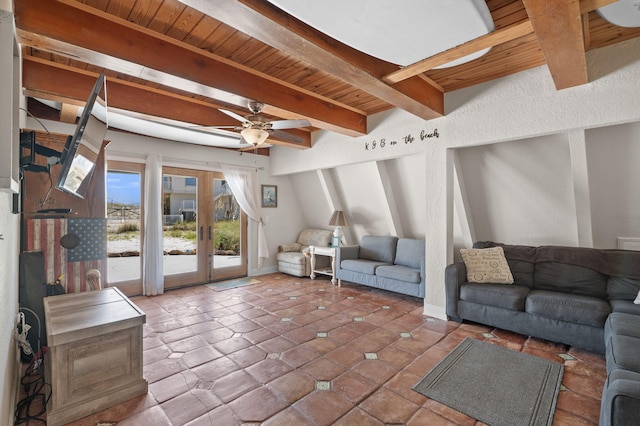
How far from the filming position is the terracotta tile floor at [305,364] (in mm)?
1967

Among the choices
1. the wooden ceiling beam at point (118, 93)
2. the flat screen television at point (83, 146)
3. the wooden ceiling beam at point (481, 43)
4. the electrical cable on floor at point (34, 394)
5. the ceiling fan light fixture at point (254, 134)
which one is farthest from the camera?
the ceiling fan light fixture at point (254, 134)

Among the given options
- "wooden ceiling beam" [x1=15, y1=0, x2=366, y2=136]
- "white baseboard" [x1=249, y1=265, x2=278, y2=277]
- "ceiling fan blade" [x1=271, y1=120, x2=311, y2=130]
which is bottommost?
"white baseboard" [x1=249, y1=265, x2=278, y2=277]

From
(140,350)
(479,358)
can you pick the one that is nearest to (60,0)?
(140,350)

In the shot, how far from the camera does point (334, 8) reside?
1.56 meters

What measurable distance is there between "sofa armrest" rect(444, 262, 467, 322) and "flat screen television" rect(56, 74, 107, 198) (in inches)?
140

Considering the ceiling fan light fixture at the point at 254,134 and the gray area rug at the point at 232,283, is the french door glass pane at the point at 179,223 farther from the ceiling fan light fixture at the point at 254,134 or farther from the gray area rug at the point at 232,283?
the ceiling fan light fixture at the point at 254,134

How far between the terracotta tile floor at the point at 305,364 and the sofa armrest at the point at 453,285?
0.15 m

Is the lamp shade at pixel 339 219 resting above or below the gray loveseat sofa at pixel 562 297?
above

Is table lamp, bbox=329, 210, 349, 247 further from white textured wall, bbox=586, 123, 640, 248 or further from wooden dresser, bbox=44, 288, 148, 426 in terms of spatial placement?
wooden dresser, bbox=44, 288, 148, 426

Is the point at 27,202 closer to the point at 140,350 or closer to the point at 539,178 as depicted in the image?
the point at 140,350

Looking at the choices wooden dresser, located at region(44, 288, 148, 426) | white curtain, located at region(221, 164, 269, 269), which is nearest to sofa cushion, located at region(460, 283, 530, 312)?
wooden dresser, located at region(44, 288, 148, 426)

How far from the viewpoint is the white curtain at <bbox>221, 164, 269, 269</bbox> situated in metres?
5.62

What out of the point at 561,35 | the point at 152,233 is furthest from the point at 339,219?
the point at 561,35

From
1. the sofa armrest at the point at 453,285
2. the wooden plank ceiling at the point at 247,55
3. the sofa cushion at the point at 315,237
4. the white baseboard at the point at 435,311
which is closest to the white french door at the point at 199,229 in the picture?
the sofa cushion at the point at 315,237
